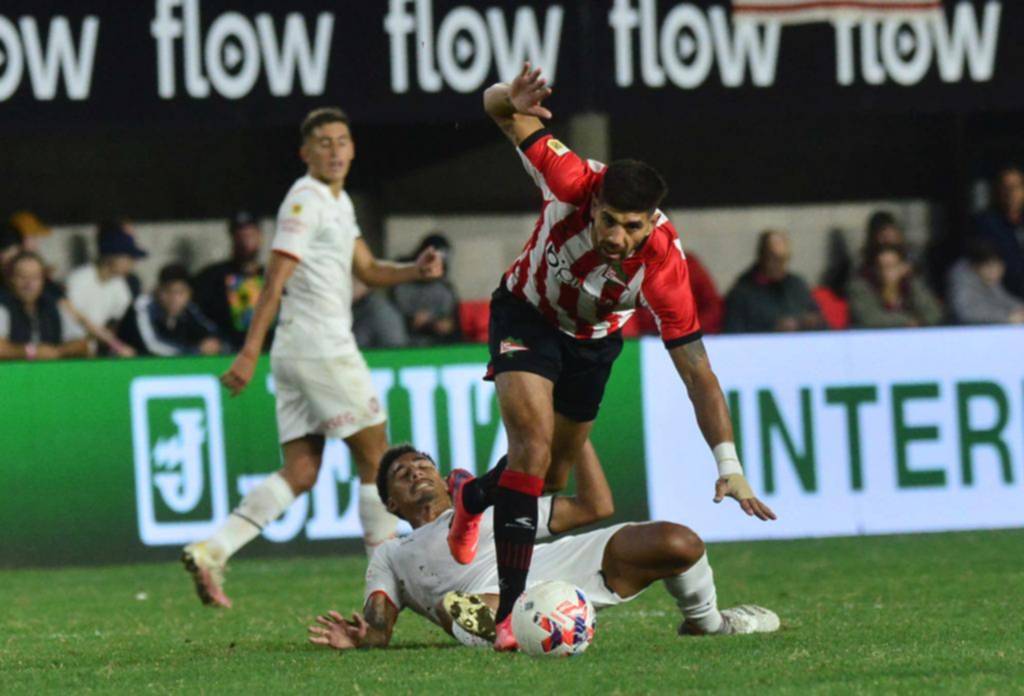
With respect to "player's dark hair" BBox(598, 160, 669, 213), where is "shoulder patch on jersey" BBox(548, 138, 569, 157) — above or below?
above

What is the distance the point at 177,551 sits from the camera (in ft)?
40.1

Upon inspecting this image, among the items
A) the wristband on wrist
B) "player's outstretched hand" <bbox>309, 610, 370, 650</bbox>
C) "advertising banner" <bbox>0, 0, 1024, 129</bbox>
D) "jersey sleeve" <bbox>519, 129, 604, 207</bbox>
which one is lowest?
"player's outstretched hand" <bbox>309, 610, 370, 650</bbox>

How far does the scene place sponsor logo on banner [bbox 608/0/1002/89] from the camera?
13.6 m

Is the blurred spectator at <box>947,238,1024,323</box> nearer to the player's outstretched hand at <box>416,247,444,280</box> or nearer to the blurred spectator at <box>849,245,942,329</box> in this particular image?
the blurred spectator at <box>849,245,942,329</box>

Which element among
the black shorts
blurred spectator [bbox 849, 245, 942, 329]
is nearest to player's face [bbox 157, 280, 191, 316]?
blurred spectator [bbox 849, 245, 942, 329]

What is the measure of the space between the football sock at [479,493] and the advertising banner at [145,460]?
15.7 ft

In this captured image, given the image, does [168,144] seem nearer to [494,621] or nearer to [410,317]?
[410,317]

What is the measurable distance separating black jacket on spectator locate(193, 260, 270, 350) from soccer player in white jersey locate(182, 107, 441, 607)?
126 inches

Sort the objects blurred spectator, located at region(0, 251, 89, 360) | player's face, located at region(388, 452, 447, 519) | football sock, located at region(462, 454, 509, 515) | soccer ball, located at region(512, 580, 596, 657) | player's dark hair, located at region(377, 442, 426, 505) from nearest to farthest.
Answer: soccer ball, located at region(512, 580, 596, 657) < football sock, located at region(462, 454, 509, 515) < player's face, located at region(388, 452, 447, 519) < player's dark hair, located at region(377, 442, 426, 505) < blurred spectator, located at region(0, 251, 89, 360)

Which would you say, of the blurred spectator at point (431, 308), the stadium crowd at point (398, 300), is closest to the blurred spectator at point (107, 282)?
the stadium crowd at point (398, 300)

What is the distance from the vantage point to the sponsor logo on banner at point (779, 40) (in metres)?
13.6

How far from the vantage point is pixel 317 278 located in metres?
10.0

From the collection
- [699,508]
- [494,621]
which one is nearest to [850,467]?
[699,508]

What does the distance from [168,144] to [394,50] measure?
14.1 ft
